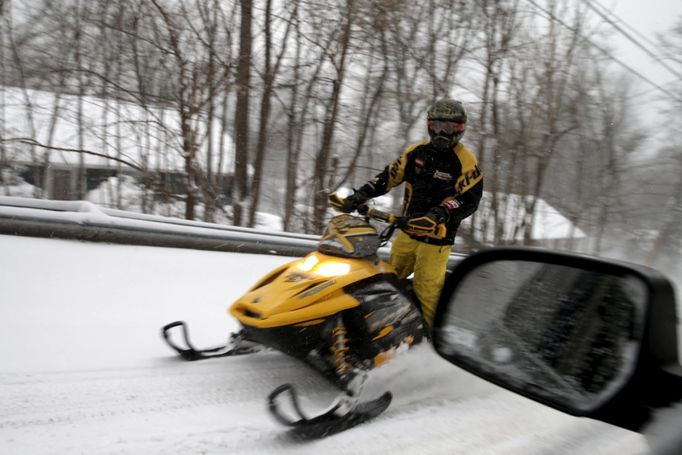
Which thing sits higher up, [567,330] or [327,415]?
[567,330]

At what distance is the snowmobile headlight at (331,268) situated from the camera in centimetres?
321

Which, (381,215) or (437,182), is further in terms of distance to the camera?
(437,182)

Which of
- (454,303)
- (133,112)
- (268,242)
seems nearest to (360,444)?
(454,303)

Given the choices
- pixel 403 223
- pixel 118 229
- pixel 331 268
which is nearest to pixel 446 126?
pixel 403 223

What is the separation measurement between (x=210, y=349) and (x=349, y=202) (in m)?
1.46

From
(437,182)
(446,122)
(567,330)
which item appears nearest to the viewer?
(567,330)

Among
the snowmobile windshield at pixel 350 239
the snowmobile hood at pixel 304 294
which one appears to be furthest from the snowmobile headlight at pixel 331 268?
the snowmobile windshield at pixel 350 239

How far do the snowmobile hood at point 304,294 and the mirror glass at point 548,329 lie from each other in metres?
0.95

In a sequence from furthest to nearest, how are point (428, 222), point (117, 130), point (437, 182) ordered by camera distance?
point (117, 130), point (437, 182), point (428, 222)

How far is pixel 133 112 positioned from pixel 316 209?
3915 mm

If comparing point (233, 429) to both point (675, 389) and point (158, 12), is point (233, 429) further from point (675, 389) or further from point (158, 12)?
point (158, 12)

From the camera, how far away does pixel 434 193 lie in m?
3.99

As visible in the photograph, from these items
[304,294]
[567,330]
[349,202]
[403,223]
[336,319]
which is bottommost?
[336,319]

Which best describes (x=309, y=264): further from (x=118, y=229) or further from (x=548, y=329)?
(x=118, y=229)
